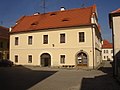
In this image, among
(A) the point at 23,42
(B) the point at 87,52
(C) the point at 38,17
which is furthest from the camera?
(C) the point at 38,17

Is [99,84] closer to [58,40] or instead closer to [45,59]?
[58,40]

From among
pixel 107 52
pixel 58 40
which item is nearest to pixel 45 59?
pixel 58 40

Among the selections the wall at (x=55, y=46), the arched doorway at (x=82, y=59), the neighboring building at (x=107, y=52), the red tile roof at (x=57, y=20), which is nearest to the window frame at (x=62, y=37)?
the wall at (x=55, y=46)

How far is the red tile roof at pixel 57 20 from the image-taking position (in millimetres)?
31344

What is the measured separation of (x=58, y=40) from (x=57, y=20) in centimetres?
447

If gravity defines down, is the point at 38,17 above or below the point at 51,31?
above

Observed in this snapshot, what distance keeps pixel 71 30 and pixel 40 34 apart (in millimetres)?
5793

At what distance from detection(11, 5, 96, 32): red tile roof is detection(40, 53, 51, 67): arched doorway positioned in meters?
4.67

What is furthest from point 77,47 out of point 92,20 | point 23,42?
point 23,42

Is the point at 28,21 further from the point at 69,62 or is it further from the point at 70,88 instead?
the point at 70,88

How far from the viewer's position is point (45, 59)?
107ft

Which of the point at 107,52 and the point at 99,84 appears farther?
the point at 107,52

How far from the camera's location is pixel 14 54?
117ft

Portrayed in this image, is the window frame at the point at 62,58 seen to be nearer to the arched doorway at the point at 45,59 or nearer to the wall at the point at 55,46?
the wall at the point at 55,46
